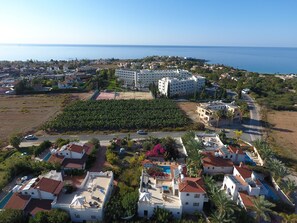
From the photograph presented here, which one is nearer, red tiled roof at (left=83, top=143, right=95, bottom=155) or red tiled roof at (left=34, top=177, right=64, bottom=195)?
red tiled roof at (left=34, top=177, right=64, bottom=195)

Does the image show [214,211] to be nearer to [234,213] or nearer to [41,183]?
[234,213]

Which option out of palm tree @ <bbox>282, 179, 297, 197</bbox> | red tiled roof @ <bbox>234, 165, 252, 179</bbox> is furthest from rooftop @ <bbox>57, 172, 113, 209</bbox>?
palm tree @ <bbox>282, 179, 297, 197</bbox>

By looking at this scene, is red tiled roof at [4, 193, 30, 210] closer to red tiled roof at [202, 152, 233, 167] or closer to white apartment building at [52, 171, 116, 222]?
white apartment building at [52, 171, 116, 222]

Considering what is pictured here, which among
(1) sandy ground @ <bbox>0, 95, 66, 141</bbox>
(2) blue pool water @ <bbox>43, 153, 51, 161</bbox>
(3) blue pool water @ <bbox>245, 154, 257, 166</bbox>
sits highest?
(2) blue pool water @ <bbox>43, 153, 51, 161</bbox>

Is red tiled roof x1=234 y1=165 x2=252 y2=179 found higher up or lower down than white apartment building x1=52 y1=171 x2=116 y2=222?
higher up

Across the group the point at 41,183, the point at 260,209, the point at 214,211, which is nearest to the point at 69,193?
the point at 41,183

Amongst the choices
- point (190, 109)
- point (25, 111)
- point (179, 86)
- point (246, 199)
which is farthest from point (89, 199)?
point (179, 86)
